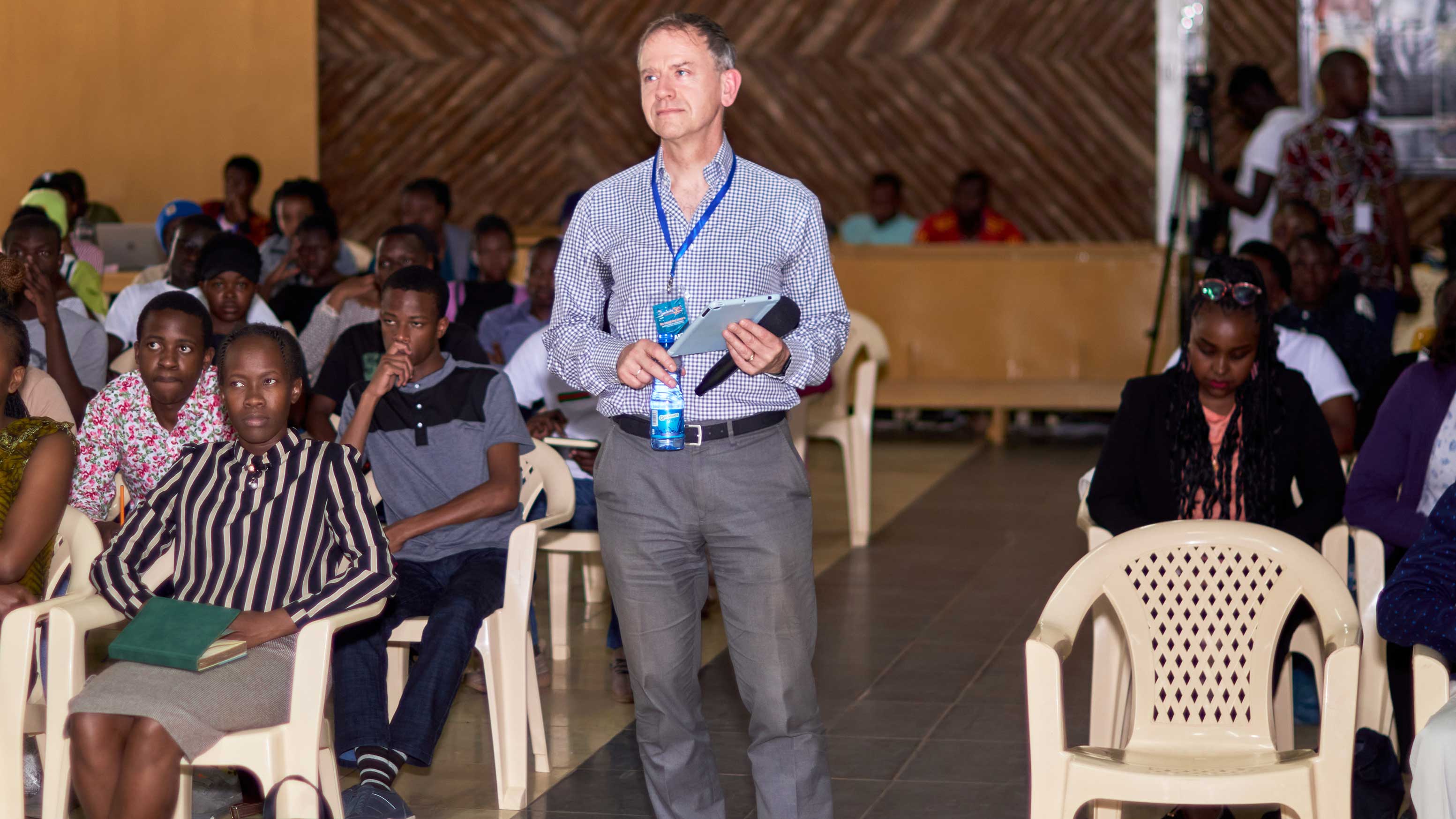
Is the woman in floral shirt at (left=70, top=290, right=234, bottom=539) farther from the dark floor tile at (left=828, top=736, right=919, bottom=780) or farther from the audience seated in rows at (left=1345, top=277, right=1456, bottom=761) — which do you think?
the audience seated in rows at (left=1345, top=277, right=1456, bottom=761)

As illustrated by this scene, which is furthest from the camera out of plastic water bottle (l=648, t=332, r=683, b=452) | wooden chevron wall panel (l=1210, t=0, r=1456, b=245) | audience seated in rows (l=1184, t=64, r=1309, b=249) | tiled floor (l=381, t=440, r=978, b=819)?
wooden chevron wall panel (l=1210, t=0, r=1456, b=245)

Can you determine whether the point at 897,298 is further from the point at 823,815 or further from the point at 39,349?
the point at 823,815

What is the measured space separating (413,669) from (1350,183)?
496 cm

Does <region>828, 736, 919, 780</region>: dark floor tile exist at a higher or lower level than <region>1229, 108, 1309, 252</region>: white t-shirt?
lower

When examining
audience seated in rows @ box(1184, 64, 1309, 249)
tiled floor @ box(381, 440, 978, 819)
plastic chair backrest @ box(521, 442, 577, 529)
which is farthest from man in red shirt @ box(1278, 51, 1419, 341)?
plastic chair backrest @ box(521, 442, 577, 529)

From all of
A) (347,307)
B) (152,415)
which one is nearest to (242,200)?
(347,307)

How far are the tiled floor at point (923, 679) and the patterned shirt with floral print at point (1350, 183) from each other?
5.44ft

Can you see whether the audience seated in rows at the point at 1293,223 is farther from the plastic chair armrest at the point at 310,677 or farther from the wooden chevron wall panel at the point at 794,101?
the wooden chevron wall panel at the point at 794,101

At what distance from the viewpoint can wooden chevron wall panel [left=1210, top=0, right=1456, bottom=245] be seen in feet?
35.7

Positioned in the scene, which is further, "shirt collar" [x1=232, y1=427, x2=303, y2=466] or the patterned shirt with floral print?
the patterned shirt with floral print

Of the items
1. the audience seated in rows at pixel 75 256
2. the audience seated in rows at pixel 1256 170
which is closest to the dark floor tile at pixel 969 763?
the audience seated in rows at pixel 75 256

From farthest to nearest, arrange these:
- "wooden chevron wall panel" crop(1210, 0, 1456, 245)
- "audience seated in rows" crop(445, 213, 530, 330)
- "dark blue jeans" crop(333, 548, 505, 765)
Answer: "wooden chevron wall panel" crop(1210, 0, 1456, 245) < "audience seated in rows" crop(445, 213, 530, 330) < "dark blue jeans" crop(333, 548, 505, 765)

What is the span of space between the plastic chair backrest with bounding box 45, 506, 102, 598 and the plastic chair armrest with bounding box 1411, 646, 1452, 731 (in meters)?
2.55

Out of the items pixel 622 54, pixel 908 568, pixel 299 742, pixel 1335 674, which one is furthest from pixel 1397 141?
pixel 299 742
